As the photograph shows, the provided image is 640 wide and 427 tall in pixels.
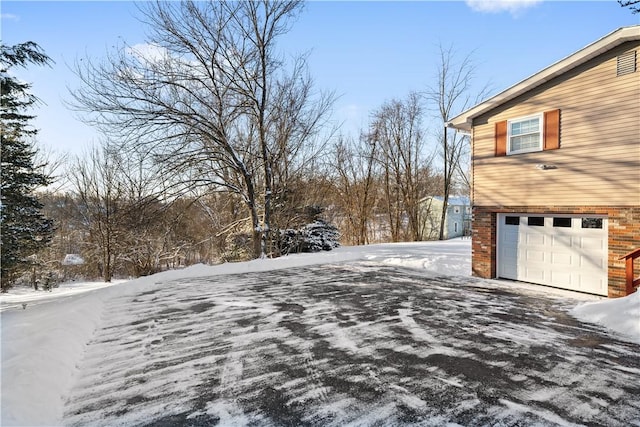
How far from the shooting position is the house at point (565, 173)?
20.1 feet

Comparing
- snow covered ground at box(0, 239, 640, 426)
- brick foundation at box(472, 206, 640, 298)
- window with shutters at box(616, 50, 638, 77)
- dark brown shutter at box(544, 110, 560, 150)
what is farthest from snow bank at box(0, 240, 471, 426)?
window with shutters at box(616, 50, 638, 77)

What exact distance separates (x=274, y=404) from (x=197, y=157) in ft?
31.0

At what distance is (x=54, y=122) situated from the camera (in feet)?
32.5

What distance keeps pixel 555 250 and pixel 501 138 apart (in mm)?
3029

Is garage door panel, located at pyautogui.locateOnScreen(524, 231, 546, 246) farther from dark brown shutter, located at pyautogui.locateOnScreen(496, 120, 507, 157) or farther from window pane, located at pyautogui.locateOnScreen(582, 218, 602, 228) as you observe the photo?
dark brown shutter, located at pyautogui.locateOnScreen(496, 120, 507, 157)

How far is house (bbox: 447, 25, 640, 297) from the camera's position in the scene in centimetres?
614

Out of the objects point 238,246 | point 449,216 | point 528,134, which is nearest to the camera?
point 528,134

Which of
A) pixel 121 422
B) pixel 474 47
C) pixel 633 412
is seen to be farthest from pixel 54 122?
pixel 474 47

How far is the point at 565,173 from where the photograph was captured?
22.8 ft

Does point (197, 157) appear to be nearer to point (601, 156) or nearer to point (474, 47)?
point (601, 156)

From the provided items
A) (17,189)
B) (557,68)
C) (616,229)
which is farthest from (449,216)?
(17,189)

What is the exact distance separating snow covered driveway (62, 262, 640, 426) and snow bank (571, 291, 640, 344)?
0.27m

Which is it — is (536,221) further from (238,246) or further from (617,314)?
(238,246)

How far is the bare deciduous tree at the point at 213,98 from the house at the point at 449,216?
538 inches
